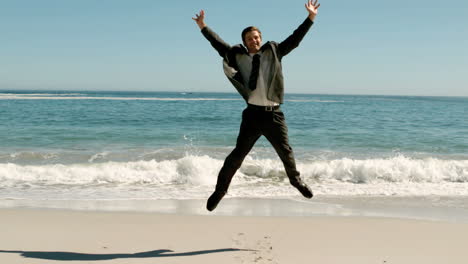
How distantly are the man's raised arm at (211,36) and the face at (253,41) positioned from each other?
8.1 inches

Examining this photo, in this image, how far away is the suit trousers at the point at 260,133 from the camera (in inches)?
173

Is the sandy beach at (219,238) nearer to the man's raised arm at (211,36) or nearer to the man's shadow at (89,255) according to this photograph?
the man's shadow at (89,255)

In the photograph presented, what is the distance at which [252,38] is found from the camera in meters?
4.34

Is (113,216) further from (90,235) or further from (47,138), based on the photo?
(47,138)

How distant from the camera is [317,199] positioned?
8.00 m

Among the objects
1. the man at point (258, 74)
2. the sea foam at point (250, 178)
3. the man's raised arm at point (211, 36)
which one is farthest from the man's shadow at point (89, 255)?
the sea foam at point (250, 178)

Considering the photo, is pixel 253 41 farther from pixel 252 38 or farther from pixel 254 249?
pixel 254 249

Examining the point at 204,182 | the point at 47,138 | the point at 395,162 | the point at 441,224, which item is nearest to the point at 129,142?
the point at 47,138

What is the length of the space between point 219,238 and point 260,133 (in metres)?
1.59

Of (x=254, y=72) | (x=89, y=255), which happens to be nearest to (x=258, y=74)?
(x=254, y=72)

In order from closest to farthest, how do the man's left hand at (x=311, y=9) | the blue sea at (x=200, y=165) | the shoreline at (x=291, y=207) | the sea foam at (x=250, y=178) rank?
the man's left hand at (x=311, y=9)
the shoreline at (x=291, y=207)
the blue sea at (x=200, y=165)
the sea foam at (x=250, y=178)

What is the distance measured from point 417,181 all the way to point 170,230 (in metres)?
7.35

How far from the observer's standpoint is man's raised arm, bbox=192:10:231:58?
443 cm

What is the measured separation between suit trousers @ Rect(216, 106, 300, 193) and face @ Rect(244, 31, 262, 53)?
2.01ft
